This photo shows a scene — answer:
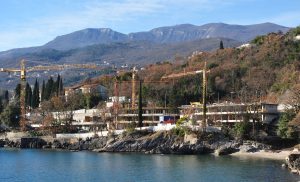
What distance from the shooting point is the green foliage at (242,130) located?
214 feet

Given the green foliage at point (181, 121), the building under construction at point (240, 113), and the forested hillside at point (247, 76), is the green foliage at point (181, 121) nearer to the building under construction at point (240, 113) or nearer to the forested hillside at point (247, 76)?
the building under construction at point (240, 113)

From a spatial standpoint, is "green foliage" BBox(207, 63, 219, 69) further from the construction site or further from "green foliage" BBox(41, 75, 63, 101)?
"green foliage" BBox(41, 75, 63, 101)

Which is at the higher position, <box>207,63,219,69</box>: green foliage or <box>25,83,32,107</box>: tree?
<box>207,63,219,69</box>: green foliage

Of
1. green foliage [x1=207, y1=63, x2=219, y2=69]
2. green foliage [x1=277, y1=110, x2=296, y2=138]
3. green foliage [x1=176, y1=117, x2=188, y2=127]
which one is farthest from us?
green foliage [x1=207, y1=63, x2=219, y2=69]

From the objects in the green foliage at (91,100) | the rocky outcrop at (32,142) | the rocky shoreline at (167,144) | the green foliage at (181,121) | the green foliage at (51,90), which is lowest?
the rocky outcrop at (32,142)

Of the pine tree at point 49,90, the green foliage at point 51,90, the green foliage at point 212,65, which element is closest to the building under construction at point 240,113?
the green foliage at point 212,65

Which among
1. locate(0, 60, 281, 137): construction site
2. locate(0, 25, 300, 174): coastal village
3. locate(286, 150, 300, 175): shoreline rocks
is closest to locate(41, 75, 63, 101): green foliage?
locate(0, 25, 300, 174): coastal village

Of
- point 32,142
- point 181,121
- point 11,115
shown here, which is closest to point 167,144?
point 181,121

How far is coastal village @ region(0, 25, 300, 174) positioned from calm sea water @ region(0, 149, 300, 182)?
366cm

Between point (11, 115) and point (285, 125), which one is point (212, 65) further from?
point (285, 125)

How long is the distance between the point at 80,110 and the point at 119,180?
55343 millimetres

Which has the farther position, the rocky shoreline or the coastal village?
the coastal village

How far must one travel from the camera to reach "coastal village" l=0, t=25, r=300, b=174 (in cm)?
6506

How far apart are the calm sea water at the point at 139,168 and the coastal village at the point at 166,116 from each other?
3.66 metres
